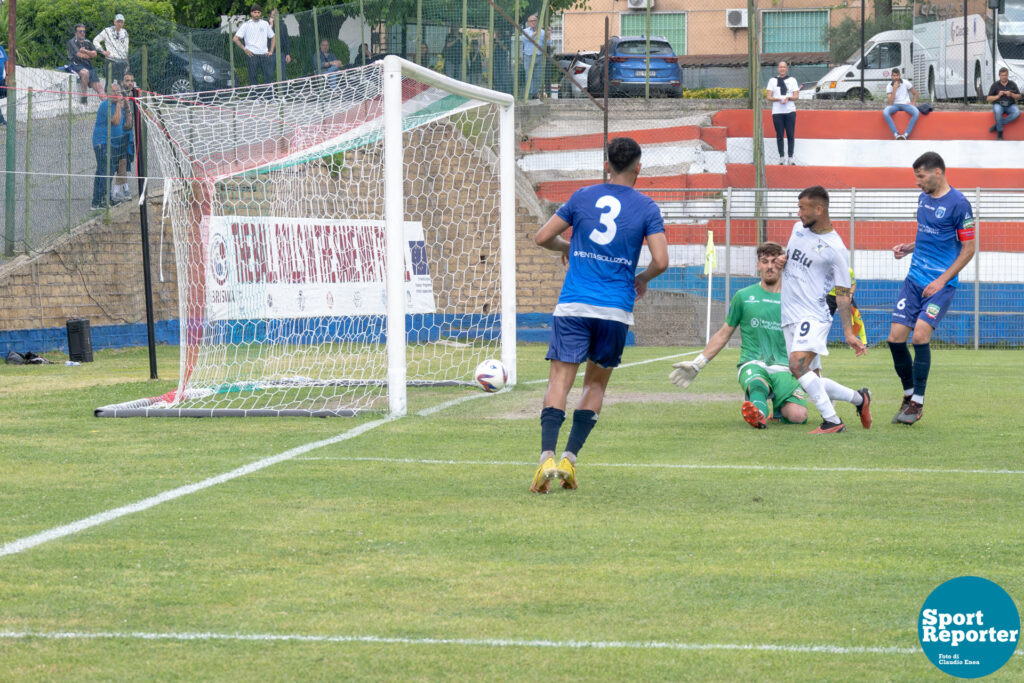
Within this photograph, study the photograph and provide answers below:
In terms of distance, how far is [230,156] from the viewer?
40.3 ft

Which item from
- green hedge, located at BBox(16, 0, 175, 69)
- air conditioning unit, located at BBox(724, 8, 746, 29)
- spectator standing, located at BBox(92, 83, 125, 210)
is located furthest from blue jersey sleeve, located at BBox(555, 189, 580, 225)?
air conditioning unit, located at BBox(724, 8, 746, 29)

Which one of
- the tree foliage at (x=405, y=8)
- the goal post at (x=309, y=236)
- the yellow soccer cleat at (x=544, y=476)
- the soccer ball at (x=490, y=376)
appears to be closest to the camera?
the yellow soccer cleat at (x=544, y=476)

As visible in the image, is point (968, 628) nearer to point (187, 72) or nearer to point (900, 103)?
point (187, 72)

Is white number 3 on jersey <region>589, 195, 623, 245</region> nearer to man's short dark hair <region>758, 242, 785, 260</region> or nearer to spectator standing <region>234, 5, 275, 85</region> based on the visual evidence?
man's short dark hair <region>758, 242, 785, 260</region>

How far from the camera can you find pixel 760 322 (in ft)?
34.4

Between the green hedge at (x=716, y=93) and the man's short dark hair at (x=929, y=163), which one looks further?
the green hedge at (x=716, y=93)

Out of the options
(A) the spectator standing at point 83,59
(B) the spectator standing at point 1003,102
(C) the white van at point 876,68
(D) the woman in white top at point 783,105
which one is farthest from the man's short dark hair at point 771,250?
(C) the white van at point 876,68

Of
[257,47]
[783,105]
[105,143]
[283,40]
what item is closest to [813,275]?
[105,143]

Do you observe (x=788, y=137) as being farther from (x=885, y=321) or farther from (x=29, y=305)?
(x=29, y=305)

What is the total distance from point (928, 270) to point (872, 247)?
1394 centimetres

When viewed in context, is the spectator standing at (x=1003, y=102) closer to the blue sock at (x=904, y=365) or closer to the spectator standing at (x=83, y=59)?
the spectator standing at (x=83, y=59)

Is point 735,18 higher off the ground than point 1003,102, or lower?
higher

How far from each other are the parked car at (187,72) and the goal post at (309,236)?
7.76 m

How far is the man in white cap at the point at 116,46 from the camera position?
69.7 ft
